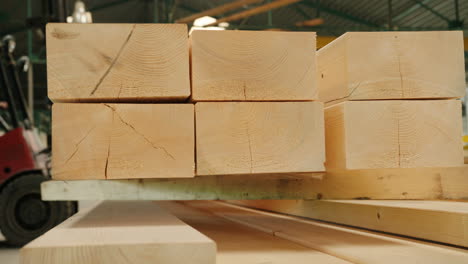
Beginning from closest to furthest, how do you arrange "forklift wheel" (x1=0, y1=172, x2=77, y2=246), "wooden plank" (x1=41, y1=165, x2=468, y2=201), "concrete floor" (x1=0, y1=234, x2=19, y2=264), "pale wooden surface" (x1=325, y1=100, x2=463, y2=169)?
1. "pale wooden surface" (x1=325, y1=100, x2=463, y2=169)
2. "wooden plank" (x1=41, y1=165, x2=468, y2=201)
3. "concrete floor" (x1=0, y1=234, x2=19, y2=264)
4. "forklift wheel" (x1=0, y1=172, x2=77, y2=246)

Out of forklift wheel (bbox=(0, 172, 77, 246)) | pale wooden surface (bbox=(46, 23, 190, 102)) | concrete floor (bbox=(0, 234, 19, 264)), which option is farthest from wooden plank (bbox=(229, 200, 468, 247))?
forklift wheel (bbox=(0, 172, 77, 246))

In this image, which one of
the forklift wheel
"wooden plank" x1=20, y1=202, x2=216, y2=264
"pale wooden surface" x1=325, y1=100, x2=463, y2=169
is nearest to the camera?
"wooden plank" x1=20, y1=202, x2=216, y2=264

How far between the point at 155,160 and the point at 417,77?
102cm

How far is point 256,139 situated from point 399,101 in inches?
22.1

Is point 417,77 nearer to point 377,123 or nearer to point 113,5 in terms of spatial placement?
point 377,123

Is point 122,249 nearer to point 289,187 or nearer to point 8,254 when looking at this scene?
point 289,187

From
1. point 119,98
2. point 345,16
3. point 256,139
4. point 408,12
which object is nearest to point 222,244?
point 256,139

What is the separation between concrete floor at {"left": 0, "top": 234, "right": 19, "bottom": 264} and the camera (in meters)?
4.51

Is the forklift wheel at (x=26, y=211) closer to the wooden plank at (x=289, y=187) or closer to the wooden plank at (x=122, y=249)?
the wooden plank at (x=289, y=187)

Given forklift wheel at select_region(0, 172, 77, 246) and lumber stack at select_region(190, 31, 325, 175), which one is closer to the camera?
lumber stack at select_region(190, 31, 325, 175)

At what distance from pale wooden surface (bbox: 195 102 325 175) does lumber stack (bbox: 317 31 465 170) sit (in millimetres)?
154

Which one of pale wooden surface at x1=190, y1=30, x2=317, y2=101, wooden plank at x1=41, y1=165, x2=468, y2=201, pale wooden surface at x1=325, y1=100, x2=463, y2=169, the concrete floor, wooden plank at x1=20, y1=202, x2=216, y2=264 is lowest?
the concrete floor

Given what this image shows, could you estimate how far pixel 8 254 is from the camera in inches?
194

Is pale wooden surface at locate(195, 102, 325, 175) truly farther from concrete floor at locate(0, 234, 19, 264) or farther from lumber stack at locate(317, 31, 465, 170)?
concrete floor at locate(0, 234, 19, 264)
